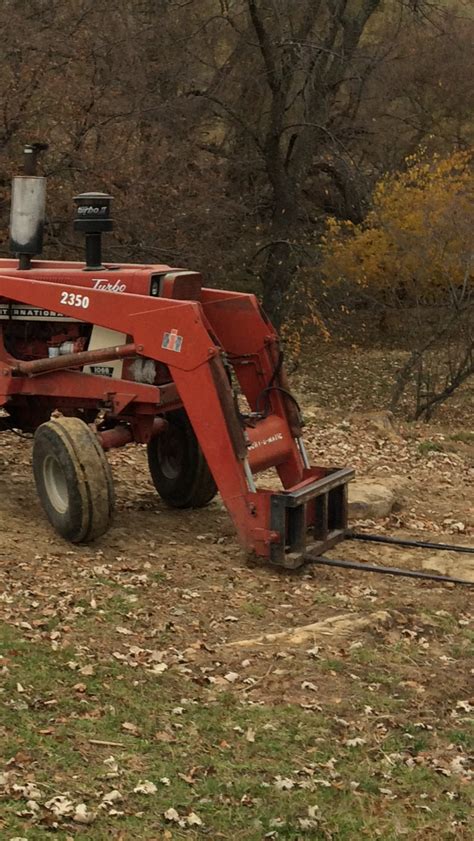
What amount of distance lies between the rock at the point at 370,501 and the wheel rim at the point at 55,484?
261 cm

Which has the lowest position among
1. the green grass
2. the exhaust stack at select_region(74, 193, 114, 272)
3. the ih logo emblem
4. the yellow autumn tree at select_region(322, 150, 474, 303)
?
the green grass

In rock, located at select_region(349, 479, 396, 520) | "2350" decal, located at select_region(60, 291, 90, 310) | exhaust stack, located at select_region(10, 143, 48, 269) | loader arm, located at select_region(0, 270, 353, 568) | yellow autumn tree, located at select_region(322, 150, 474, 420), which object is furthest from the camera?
yellow autumn tree, located at select_region(322, 150, 474, 420)

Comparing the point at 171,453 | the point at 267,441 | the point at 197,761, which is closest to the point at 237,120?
the point at 171,453

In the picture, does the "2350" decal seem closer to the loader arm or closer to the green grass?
the loader arm

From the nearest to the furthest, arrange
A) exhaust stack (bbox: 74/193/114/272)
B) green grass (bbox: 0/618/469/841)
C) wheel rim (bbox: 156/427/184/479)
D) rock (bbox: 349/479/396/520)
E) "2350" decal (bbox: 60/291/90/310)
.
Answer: green grass (bbox: 0/618/469/841) → "2350" decal (bbox: 60/291/90/310) → exhaust stack (bbox: 74/193/114/272) → wheel rim (bbox: 156/427/184/479) → rock (bbox: 349/479/396/520)

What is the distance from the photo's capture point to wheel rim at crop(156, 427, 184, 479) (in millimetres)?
8984

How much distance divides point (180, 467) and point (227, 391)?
1835mm

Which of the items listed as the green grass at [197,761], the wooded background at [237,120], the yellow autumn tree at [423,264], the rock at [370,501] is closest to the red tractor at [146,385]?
the rock at [370,501]

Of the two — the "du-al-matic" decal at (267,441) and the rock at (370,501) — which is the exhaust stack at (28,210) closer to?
the "du-al-matic" decal at (267,441)

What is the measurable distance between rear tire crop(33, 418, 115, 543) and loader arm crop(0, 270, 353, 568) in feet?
1.42

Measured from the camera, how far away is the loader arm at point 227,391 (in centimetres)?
729

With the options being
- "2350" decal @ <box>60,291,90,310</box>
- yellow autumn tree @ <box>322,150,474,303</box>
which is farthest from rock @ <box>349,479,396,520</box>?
yellow autumn tree @ <box>322,150,474,303</box>

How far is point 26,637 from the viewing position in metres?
6.13

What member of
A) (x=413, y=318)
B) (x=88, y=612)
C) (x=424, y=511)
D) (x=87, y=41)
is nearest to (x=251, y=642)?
(x=88, y=612)
